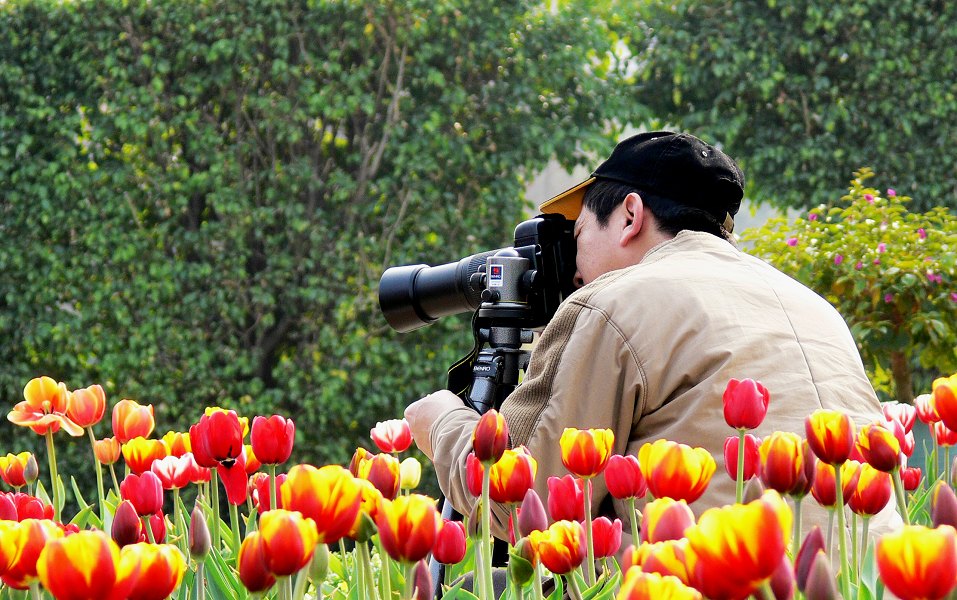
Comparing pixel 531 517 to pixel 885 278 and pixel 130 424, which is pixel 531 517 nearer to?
pixel 130 424

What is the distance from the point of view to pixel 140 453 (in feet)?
4.98

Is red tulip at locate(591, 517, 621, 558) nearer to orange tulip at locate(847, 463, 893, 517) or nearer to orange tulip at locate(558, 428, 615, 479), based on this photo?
orange tulip at locate(558, 428, 615, 479)

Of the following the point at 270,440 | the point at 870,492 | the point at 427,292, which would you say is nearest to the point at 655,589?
the point at 870,492

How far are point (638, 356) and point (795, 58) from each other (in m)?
4.64

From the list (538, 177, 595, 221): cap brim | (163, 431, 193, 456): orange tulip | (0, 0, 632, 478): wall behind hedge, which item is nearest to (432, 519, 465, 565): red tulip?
(163, 431, 193, 456): orange tulip

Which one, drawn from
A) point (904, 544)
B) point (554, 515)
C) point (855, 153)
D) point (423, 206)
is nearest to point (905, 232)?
point (855, 153)

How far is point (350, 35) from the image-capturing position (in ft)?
17.5

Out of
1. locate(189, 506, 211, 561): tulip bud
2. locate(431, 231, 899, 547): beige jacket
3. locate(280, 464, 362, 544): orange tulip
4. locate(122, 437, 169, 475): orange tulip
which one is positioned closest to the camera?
locate(280, 464, 362, 544): orange tulip

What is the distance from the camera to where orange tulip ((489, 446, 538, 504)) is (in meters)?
1.17

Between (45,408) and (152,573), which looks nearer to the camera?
(152,573)

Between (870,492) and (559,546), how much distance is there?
0.32m

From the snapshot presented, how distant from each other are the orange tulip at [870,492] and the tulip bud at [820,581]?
13.9 inches

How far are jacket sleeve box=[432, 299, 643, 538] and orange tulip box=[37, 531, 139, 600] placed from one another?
1.04 m

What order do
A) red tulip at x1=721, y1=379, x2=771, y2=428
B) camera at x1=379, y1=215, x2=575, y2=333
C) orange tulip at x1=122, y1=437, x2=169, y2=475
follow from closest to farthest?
red tulip at x1=721, y1=379, x2=771, y2=428 < orange tulip at x1=122, y1=437, x2=169, y2=475 < camera at x1=379, y1=215, x2=575, y2=333
